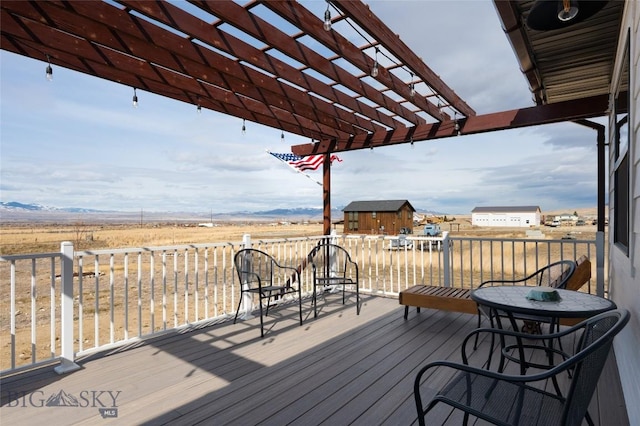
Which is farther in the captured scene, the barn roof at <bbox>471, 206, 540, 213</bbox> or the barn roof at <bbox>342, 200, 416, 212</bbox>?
the barn roof at <bbox>471, 206, 540, 213</bbox>

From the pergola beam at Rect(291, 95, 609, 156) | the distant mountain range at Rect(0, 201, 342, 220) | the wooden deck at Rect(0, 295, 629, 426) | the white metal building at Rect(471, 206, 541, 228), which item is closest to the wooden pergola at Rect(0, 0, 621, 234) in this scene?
the pergola beam at Rect(291, 95, 609, 156)

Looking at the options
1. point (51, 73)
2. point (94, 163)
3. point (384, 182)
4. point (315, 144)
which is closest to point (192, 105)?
point (51, 73)

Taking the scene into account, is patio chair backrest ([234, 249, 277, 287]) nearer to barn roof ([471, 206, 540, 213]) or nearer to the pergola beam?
the pergola beam

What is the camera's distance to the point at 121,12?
2465 millimetres

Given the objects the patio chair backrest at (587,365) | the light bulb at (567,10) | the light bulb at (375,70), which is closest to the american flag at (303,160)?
the light bulb at (375,70)

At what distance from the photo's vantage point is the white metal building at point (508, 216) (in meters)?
51.4

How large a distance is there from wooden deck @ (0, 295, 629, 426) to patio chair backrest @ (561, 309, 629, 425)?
977mm

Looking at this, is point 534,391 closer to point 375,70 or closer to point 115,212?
A: point 375,70

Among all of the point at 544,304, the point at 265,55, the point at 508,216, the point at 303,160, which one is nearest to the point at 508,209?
the point at 508,216

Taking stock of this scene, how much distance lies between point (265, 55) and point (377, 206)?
2542cm

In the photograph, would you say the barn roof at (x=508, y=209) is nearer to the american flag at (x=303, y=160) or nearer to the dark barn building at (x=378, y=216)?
the dark barn building at (x=378, y=216)

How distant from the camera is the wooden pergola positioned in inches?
94.0

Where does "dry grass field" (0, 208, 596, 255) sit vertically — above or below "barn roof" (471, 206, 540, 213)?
below

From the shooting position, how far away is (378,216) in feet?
88.4
